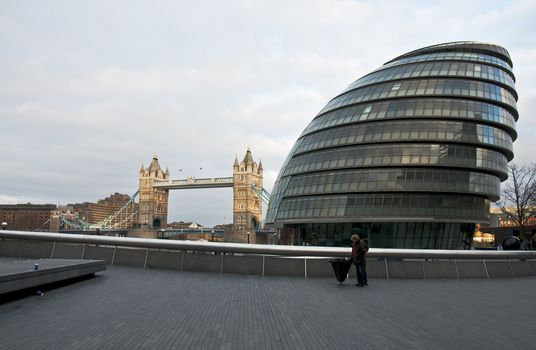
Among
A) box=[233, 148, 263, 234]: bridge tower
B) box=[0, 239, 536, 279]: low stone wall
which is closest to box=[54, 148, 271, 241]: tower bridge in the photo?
box=[233, 148, 263, 234]: bridge tower

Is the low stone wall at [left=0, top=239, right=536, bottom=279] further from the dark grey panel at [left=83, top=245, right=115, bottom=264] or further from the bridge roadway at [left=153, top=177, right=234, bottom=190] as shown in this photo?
the bridge roadway at [left=153, top=177, right=234, bottom=190]

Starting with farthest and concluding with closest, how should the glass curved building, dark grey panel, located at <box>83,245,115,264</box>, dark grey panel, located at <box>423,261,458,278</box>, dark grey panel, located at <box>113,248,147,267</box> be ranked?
the glass curved building → dark grey panel, located at <box>83,245,115,264</box> → dark grey panel, located at <box>113,248,147,267</box> → dark grey panel, located at <box>423,261,458,278</box>

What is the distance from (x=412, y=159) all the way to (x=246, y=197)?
131794 mm

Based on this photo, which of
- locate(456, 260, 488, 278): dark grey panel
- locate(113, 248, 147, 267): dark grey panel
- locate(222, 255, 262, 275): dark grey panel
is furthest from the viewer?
locate(113, 248, 147, 267): dark grey panel

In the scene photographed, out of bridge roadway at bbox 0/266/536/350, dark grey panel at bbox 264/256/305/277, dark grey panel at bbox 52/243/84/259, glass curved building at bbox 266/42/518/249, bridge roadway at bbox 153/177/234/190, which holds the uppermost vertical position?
bridge roadway at bbox 153/177/234/190

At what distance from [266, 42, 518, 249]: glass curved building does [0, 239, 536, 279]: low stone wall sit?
28726 millimetres

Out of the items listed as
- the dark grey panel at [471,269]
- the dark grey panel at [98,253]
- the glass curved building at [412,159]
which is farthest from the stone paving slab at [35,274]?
the glass curved building at [412,159]

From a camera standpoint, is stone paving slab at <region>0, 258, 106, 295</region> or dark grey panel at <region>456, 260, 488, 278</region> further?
dark grey panel at <region>456, 260, 488, 278</region>

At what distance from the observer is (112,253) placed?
17516 mm

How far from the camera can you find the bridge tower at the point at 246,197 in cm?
17500

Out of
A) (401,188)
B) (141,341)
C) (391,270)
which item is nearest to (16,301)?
(141,341)

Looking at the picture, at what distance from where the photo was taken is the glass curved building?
46875 millimetres

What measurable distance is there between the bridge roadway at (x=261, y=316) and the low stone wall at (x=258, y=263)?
212 centimetres

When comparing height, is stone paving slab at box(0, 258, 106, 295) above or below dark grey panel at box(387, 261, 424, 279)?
above
